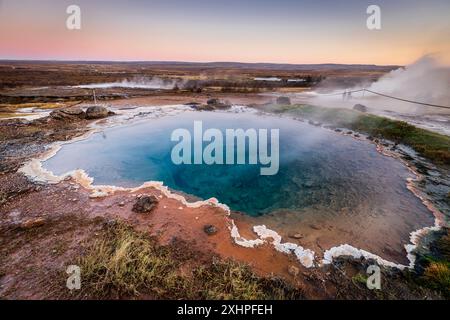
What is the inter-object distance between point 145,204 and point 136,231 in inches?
40.2

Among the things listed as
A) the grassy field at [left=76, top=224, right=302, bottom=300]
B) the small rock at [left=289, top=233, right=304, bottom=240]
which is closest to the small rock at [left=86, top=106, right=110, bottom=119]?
the grassy field at [left=76, top=224, right=302, bottom=300]

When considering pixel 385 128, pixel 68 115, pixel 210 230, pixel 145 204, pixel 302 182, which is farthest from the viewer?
pixel 68 115

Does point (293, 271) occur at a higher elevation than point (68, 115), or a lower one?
lower

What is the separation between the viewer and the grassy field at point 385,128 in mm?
10373

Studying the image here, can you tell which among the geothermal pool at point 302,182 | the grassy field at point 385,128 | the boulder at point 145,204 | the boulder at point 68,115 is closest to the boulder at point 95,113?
the boulder at point 68,115

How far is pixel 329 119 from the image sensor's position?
1633 centimetres

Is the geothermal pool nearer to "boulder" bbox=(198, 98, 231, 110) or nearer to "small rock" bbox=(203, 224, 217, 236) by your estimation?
"small rock" bbox=(203, 224, 217, 236)

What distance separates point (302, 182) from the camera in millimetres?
8367

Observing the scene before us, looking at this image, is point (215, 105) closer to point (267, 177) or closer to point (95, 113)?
point (95, 113)

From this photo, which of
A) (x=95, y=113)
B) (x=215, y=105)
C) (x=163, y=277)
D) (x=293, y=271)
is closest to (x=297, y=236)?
(x=293, y=271)

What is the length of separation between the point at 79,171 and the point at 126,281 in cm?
603

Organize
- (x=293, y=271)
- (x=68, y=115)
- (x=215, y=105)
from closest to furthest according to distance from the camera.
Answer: (x=293, y=271) < (x=68, y=115) < (x=215, y=105)

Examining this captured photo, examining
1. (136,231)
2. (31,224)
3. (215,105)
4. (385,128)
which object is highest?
(215,105)
